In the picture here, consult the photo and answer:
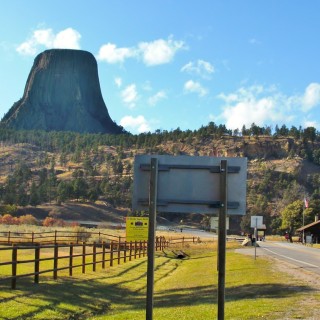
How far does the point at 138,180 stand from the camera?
711 cm

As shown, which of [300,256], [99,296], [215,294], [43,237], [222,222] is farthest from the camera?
[43,237]

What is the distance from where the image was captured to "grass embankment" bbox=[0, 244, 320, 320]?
11102 millimetres

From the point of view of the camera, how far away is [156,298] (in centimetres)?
1527

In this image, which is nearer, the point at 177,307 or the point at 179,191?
the point at 179,191

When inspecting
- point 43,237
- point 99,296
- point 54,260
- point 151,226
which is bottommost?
point 43,237

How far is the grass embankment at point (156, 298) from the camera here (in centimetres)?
1110

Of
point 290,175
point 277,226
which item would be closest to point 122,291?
point 277,226

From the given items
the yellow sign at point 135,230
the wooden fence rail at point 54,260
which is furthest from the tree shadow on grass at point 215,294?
the yellow sign at point 135,230

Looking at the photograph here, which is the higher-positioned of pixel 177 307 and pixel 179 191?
pixel 179 191

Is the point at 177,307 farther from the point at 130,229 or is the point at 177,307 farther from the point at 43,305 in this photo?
the point at 130,229

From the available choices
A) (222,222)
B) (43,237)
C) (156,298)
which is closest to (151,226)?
(222,222)

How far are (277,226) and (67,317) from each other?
130992 mm

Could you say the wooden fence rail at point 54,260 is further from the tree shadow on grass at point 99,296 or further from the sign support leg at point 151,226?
the sign support leg at point 151,226

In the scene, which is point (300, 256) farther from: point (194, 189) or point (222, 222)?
point (194, 189)
